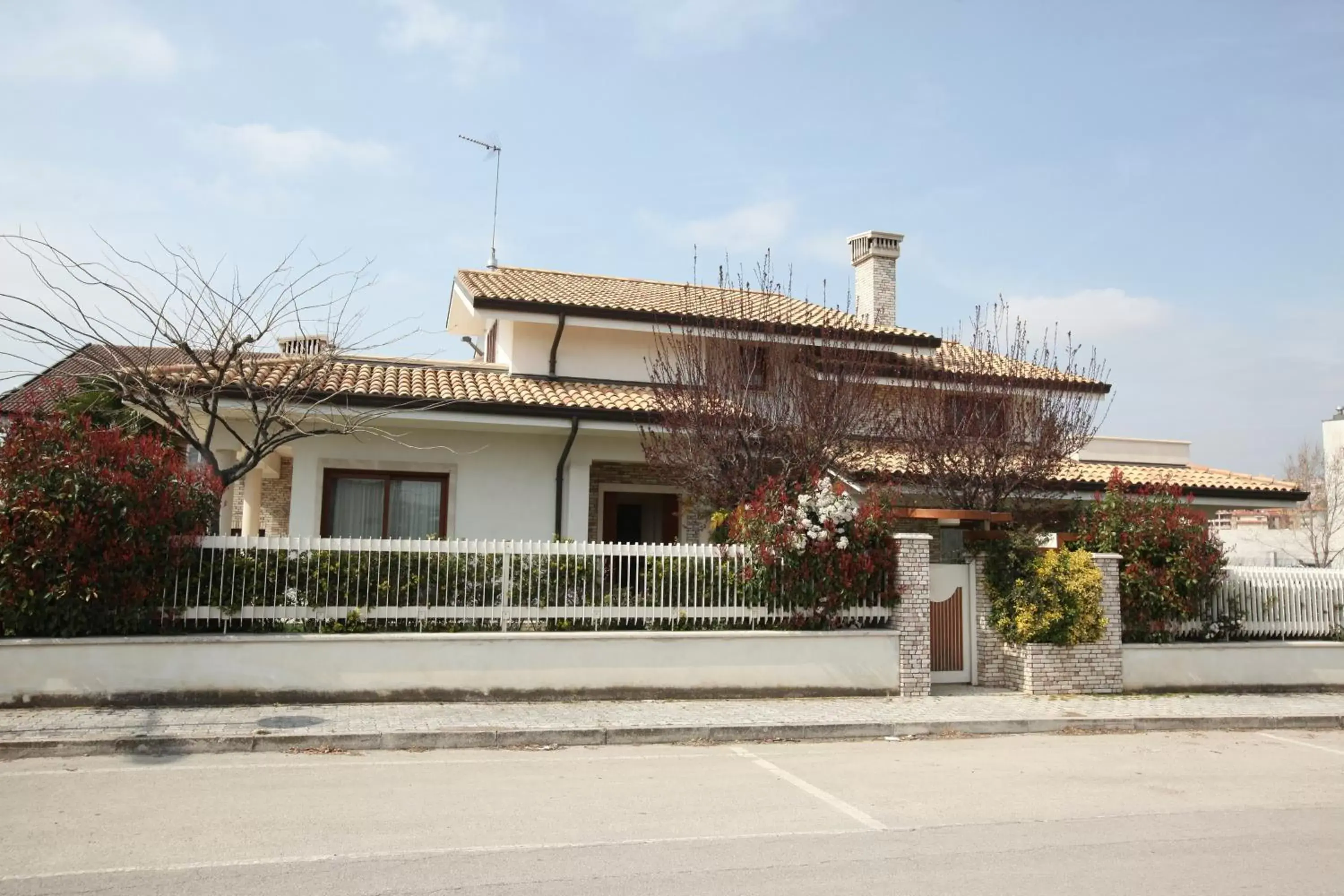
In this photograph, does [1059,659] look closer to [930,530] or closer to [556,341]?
[930,530]

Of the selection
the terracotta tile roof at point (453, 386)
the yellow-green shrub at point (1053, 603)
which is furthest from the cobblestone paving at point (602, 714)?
the terracotta tile roof at point (453, 386)

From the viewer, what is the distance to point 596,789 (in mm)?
7996

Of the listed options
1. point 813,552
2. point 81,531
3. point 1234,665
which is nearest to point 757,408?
point 813,552

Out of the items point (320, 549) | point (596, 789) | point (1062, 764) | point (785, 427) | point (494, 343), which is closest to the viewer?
point (596, 789)

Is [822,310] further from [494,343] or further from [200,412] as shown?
[200,412]

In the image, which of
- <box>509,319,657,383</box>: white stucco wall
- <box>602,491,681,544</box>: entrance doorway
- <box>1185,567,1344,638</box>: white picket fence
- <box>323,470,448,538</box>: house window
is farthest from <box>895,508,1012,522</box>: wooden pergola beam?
<box>323,470,448,538</box>: house window

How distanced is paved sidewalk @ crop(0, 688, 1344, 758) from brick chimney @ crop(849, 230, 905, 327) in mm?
11915

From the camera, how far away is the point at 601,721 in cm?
1056

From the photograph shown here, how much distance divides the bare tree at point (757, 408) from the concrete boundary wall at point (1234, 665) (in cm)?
473

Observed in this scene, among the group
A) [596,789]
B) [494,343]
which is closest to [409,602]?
[596,789]

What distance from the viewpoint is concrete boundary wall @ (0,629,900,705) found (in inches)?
410

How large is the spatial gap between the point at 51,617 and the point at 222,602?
5.10 ft

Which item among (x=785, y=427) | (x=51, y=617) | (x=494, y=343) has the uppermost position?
(x=494, y=343)

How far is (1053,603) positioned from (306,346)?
1193 centimetres
